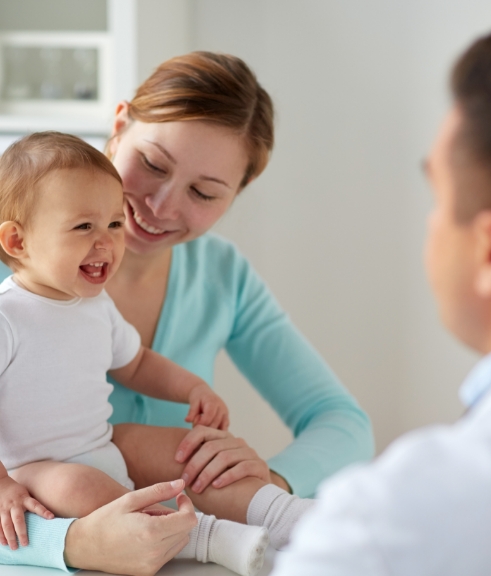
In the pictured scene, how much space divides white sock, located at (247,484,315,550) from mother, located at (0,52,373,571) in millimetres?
64

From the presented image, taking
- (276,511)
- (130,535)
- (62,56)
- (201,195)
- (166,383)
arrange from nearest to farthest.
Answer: (130,535) < (276,511) < (166,383) < (201,195) < (62,56)

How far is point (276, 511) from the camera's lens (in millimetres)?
1019

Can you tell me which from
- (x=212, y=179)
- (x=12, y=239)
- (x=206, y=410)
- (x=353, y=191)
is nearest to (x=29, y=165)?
(x=12, y=239)

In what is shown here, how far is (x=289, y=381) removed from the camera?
61.5 inches

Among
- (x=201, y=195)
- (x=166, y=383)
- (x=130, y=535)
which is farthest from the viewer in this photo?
(x=201, y=195)

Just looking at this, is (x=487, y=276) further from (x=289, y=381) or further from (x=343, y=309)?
(x=343, y=309)

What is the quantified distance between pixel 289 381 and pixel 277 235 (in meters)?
1.13

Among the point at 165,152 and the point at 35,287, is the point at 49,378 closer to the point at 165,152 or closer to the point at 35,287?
the point at 35,287

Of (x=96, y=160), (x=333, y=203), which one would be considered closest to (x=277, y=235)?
(x=333, y=203)

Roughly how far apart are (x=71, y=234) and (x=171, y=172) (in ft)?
0.99

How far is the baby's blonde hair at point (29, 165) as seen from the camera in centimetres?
105

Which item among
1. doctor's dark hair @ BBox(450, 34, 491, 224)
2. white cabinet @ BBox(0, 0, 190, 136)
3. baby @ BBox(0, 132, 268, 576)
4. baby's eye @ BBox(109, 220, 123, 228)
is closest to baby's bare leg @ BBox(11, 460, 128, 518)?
baby @ BBox(0, 132, 268, 576)

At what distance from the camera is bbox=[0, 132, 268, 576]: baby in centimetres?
97

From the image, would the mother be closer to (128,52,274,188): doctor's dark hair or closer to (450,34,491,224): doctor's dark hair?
(128,52,274,188): doctor's dark hair
